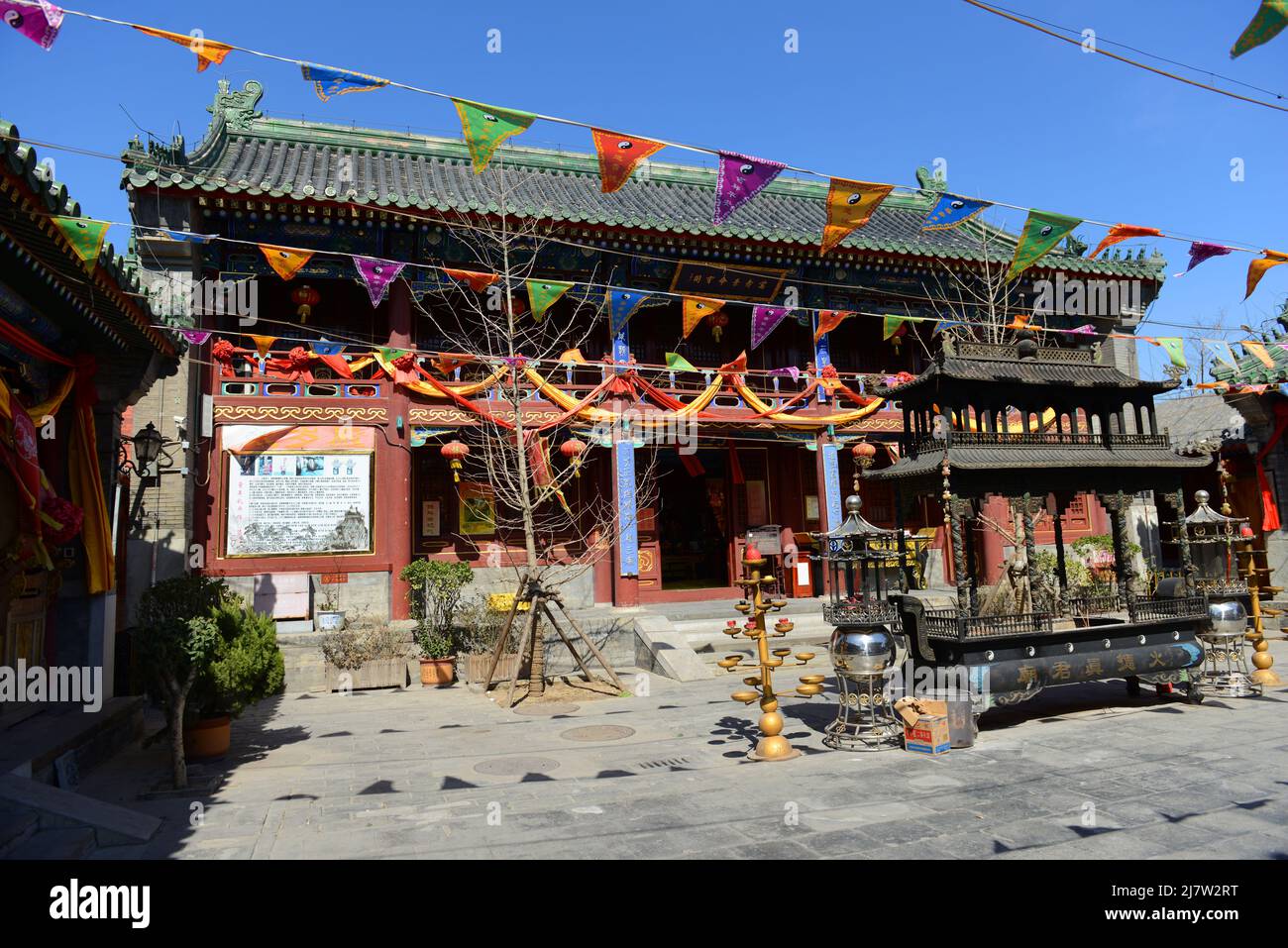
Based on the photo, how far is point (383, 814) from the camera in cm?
622

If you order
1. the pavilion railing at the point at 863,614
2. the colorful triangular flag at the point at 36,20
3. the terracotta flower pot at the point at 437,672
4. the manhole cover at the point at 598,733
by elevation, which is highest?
the colorful triangular flag at the point at 36,20

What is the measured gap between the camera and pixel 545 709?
424 inches

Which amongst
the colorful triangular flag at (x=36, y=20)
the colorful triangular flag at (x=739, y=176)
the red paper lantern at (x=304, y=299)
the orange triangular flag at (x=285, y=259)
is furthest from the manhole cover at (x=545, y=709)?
the red paper lantern at (x=304, y=299)

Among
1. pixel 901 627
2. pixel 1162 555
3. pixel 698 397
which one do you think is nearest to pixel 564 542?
pixel 698 397

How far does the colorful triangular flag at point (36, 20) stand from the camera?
5.30m

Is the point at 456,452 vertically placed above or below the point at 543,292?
below

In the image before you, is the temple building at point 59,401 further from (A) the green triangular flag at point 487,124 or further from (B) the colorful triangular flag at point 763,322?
(B) the colorful triangular flag at point 763,322

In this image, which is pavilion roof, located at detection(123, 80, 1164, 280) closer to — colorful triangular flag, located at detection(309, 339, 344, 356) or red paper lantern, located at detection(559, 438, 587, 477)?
colorful triangular flag, located at detection(309, 339, 344, 356)

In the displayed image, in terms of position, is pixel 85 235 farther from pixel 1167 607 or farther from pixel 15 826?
pixel 1167 607

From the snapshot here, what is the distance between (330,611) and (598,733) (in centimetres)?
681

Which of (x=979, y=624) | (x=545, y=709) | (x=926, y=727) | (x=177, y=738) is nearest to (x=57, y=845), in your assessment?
(x=177, y=738)

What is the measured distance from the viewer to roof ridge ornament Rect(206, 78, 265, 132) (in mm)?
18094

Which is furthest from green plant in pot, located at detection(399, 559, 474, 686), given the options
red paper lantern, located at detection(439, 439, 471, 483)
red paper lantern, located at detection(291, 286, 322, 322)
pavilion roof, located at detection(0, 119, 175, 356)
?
red paper lantern, located at detection(291, 286, 322, 322)

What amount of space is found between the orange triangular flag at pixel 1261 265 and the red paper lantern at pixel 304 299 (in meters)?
15.1
